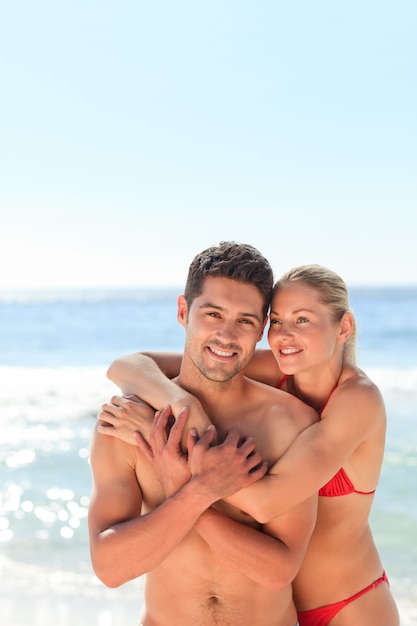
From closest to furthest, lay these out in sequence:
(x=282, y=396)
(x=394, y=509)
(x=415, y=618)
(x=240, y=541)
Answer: (x=240, y=541) → (x=282, y=396) → (x=415, y=618) → (x=394, y=509)

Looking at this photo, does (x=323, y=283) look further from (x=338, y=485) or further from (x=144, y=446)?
(x=144, y=446)

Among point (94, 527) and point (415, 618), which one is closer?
point (94, 527)

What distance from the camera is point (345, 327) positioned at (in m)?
3.06

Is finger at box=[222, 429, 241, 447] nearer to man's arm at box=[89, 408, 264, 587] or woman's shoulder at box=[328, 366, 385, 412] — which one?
man's arm at box=[89, 408, 264, 587]

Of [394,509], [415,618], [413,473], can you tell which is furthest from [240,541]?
[413,473]

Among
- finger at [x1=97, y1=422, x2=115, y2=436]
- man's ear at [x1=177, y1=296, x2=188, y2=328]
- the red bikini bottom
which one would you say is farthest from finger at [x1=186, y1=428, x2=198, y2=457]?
the red bikini bottom

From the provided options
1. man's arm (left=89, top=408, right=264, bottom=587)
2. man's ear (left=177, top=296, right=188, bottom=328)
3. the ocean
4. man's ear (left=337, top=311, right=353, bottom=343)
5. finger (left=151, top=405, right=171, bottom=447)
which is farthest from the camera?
the ocean

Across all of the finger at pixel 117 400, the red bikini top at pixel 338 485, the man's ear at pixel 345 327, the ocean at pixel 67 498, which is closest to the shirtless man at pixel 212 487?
the finger at pixel 117 400

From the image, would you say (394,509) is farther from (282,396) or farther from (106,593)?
(282,396)

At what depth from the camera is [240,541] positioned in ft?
8.10

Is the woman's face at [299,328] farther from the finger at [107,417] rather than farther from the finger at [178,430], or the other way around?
the finger at [107,417]

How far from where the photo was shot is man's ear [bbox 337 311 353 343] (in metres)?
3.05

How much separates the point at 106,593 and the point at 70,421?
22.8ft

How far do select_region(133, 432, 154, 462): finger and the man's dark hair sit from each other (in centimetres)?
56
